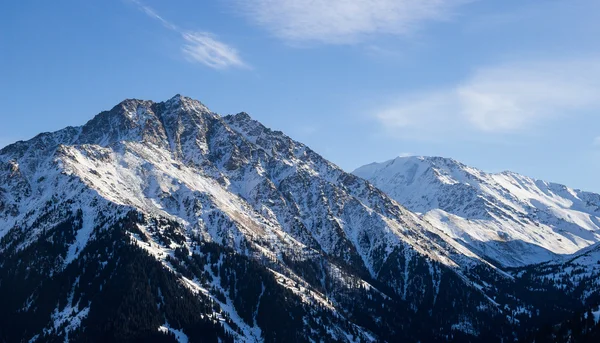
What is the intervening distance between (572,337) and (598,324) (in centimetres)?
880

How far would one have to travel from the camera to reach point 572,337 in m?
195

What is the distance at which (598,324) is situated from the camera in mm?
192000
